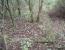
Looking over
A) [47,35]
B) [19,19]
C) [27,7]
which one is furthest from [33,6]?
[47,35]

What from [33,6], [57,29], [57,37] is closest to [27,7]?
[33,6]

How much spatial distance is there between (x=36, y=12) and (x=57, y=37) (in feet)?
12.1

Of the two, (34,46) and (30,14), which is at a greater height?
(30,14)

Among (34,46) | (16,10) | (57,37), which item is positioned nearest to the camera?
(34,46)

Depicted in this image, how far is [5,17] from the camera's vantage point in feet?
39.9

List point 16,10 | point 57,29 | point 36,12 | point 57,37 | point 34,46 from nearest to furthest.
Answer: point 34,46
point 57,37
point 57,29
point 16,10
point 36,12

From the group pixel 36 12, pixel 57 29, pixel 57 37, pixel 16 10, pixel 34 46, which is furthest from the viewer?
pixel 36 12

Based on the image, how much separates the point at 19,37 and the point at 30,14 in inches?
129

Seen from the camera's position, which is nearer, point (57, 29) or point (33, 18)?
point (57, 29)

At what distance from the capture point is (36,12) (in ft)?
41.9

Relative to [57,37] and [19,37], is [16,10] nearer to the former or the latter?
[19,37]

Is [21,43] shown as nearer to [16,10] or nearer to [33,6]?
[16,10]

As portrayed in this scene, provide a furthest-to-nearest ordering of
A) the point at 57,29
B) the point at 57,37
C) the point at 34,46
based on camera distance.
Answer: the point at 57,29
the point at 57,37
the point at 34,46

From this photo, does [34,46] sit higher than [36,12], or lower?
lower
